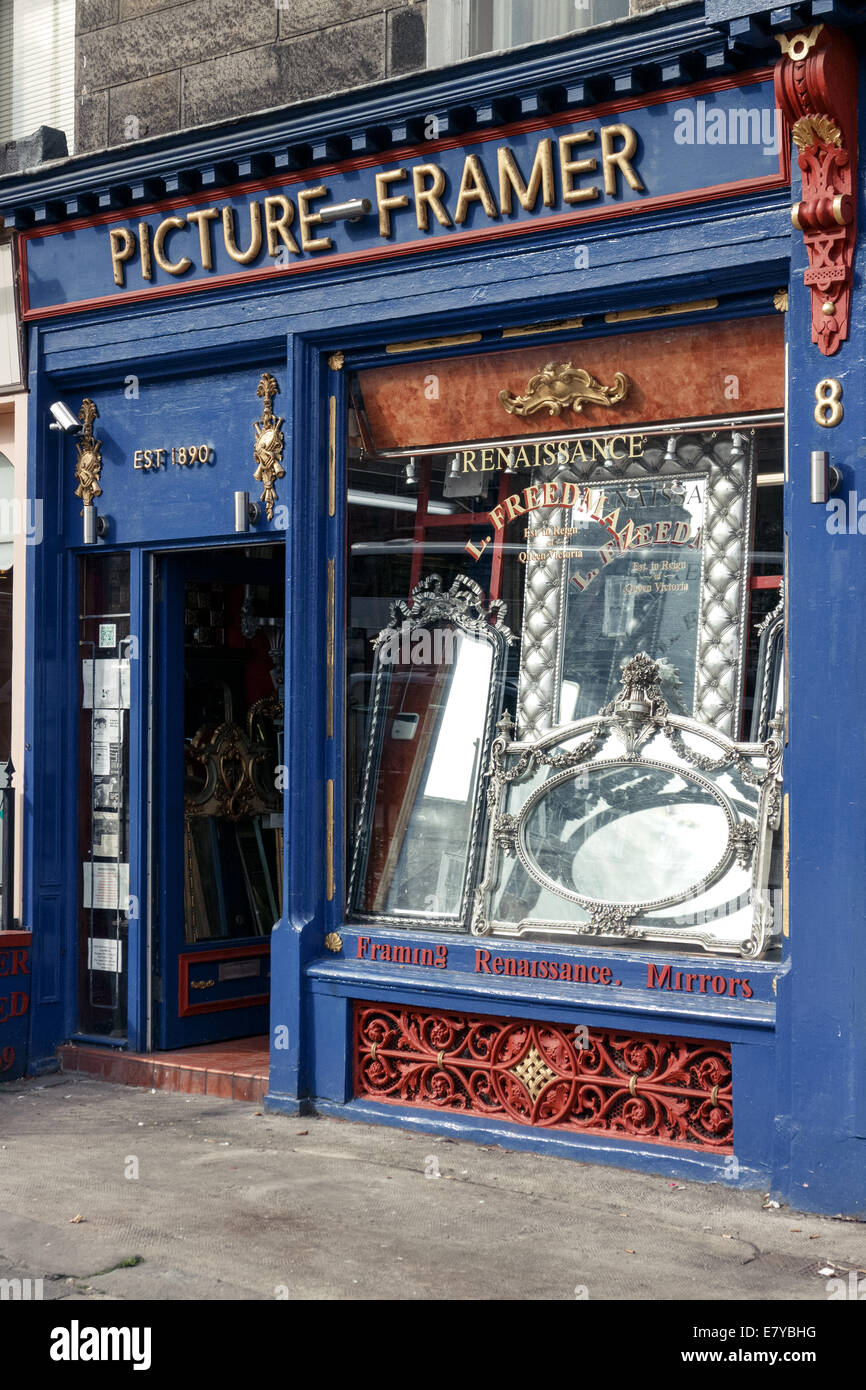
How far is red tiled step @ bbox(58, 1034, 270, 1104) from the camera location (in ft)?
26.2

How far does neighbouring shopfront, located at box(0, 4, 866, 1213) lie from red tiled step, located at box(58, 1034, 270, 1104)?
145 millimetres

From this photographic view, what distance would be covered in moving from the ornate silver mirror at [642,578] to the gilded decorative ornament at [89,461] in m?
2.68

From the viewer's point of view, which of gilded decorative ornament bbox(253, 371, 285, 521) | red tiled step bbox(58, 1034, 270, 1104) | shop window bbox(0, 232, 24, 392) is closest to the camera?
gilded decorative ornament bbox(253, 371, 285, 521)

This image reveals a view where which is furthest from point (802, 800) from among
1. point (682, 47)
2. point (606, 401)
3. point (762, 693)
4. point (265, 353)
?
point (265, 353)

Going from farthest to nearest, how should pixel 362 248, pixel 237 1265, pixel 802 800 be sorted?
pixel 362 248 < pixel 802 800 < pixel 237 1265

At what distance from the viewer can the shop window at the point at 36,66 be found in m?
9.20

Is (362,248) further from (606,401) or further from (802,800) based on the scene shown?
(802,800)

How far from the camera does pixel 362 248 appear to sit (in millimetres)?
7508

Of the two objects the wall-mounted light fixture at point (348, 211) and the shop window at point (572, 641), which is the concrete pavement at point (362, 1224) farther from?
the wall-mounted light fixture at point (348, 211)

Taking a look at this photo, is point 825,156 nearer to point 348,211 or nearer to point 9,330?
point 348,211

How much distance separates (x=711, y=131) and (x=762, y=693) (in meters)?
2.31

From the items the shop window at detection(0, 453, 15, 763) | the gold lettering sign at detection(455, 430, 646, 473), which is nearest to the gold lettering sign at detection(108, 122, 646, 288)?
the gold lettering sign at detection(455, 430, 646, 473)

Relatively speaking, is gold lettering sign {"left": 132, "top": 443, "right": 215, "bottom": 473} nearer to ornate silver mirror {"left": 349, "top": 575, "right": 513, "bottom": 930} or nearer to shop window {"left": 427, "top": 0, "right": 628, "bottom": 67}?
ornate silver mirror {"left": 349, "top": 575, "right": 513, "bottom": 930}

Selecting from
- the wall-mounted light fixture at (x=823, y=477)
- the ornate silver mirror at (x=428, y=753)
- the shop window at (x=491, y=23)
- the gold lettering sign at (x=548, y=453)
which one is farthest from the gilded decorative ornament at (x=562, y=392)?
the shop window at (x=491, y=23)
